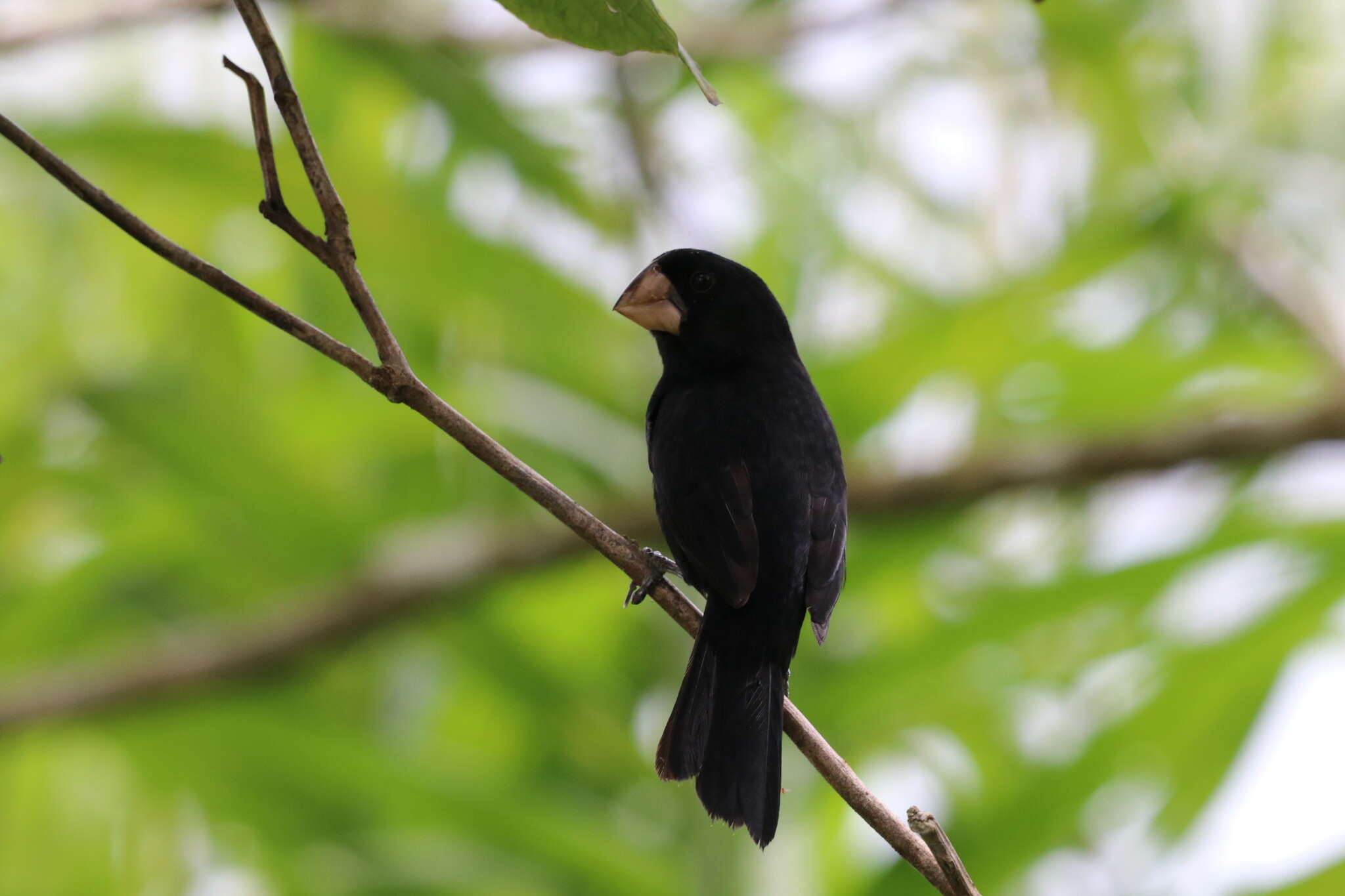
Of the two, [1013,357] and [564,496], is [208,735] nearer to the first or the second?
[1013,357]

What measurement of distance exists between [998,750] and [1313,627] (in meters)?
1.04

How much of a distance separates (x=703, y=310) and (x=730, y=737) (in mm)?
878

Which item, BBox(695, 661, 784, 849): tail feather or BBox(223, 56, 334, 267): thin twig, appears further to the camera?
BBox(695, 661, 784, 849): tail feather

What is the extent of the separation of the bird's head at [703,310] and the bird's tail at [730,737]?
2.00ft

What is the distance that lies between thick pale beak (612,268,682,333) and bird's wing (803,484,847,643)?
449mm

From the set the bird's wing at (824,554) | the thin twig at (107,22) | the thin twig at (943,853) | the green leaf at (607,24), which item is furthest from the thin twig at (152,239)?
the thin twig at (107,22)

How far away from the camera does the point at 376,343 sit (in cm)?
132

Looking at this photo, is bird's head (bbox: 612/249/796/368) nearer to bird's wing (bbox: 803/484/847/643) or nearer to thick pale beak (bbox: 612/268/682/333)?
thick pale beak (bbox: 612/268/682/333)

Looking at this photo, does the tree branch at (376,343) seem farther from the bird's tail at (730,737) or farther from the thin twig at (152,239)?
the bird's tail at (730,737)

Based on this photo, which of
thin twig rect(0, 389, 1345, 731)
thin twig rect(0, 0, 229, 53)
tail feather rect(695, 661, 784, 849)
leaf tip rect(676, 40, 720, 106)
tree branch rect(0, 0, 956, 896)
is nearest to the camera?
leaf tip rect(676, 40, 720, 106)

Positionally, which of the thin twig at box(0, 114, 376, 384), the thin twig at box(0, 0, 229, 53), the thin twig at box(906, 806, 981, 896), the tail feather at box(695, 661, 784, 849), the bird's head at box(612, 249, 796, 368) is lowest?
the thin twig at box(906, 806, 981, 896)

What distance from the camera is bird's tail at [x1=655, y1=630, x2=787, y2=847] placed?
65.5 inches

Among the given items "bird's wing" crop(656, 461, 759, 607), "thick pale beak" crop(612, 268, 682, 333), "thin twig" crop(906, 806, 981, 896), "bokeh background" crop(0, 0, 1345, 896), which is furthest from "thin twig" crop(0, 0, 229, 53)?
"thin twig" crop(906, 806, 981, 896)

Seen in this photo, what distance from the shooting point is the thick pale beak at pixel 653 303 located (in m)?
2.33
